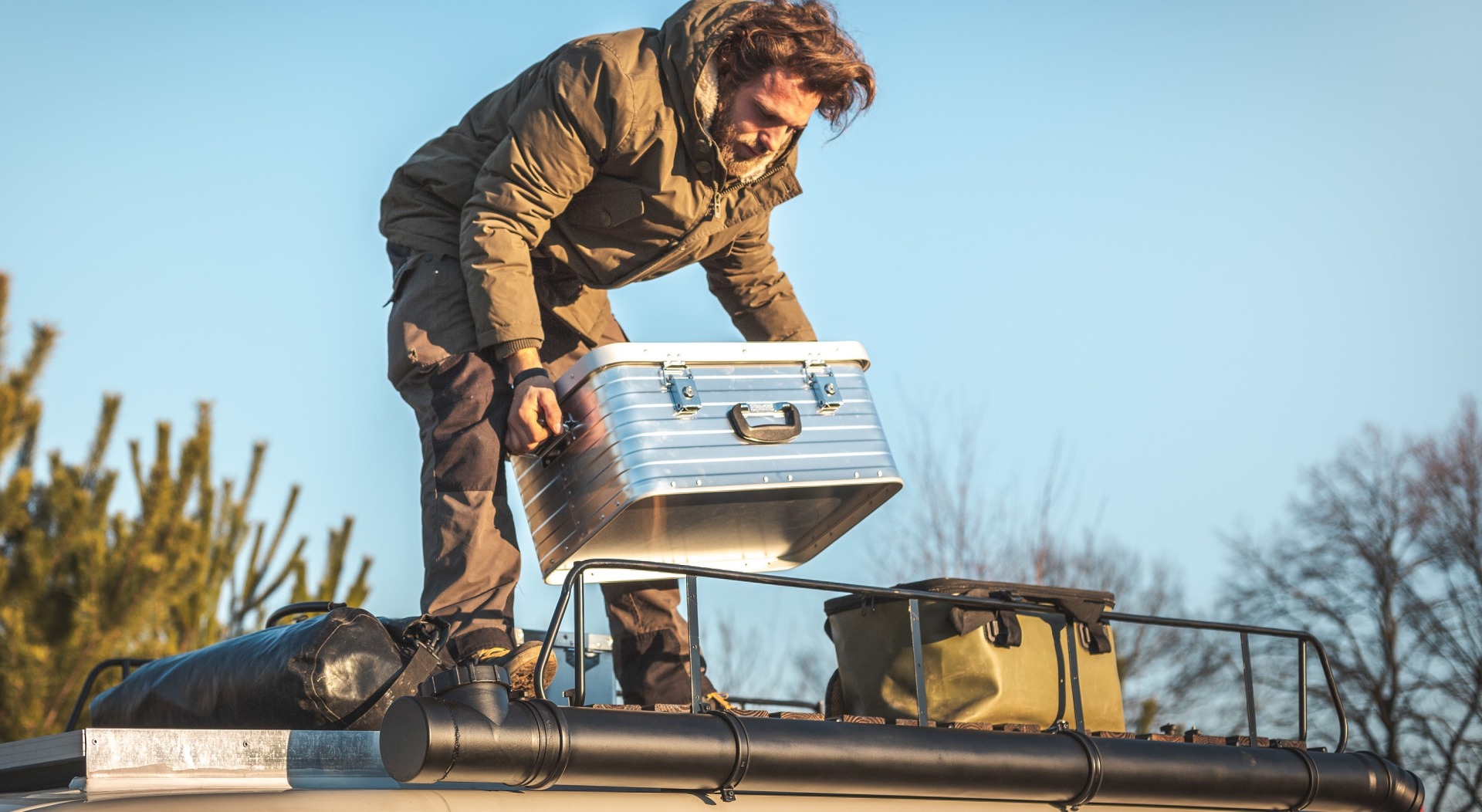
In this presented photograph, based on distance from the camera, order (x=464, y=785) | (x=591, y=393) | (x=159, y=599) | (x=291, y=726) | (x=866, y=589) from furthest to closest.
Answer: (x=159, y=599)
(x=591, y=393)
(x=866, y=589)
(x=291, y=726)
(x=464, y=785)

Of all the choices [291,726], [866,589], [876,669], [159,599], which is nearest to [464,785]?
[291,726]

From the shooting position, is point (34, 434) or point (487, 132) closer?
point (487, 132)

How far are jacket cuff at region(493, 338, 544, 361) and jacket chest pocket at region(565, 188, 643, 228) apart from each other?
1.53 feet

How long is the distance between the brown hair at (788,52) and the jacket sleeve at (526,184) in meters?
0.32

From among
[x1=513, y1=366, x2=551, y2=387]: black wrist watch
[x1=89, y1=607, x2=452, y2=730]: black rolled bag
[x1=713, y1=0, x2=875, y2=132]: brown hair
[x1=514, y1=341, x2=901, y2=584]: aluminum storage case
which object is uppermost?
[x1=713, y1=0, x2=875, y2=132]: brown hair

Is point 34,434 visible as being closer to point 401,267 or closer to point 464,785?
point 401,267

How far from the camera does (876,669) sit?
3561 millimetres

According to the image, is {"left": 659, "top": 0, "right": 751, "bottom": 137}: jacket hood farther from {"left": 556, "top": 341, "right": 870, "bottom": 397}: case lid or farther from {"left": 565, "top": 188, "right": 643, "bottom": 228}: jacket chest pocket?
{"left": 556, "top": 341, "right": 870, "bottom": 397}: case lid

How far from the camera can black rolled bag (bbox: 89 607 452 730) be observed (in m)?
2.73

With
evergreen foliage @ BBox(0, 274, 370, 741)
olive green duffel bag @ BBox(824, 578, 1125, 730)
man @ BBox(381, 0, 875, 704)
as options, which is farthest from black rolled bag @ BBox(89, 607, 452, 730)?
evergreen foliage @ BBox(0, 274, 370, 741)

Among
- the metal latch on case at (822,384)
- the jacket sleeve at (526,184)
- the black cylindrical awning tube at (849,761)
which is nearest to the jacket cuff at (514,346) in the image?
the jacket sleeve at (526,184)

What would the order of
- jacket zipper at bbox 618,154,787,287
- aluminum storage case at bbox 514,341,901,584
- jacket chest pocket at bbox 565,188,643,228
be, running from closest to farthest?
1. aluminum storage case at bbox 514,341,901,584
2. jacket chest pocket at bbox 565,188,643,228
3. jacket zipper at bbox 618,154,787,287

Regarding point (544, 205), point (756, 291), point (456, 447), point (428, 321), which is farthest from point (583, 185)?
point (756, 291)

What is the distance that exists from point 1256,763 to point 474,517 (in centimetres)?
204
